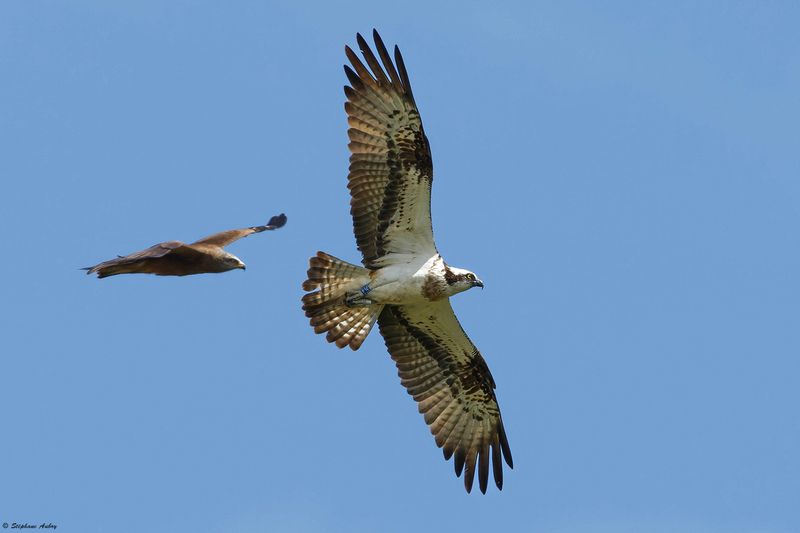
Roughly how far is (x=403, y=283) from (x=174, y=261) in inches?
110

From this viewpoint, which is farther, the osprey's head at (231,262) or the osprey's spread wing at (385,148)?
the osprey's spread wing at (385,148)

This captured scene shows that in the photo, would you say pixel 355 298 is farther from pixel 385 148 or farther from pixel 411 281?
pixel 385 148

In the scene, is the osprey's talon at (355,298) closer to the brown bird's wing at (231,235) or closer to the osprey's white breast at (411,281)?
the osprey's white breast at (411,281)

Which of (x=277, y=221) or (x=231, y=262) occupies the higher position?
(x=277, y=221)

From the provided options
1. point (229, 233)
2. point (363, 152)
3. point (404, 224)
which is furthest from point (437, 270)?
point (229, 233)

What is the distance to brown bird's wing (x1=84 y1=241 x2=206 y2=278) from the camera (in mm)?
12570

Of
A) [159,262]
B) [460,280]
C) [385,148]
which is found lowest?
[159,262]

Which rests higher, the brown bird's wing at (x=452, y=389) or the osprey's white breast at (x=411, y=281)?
the osprey's white breast at (x=411, y=281)

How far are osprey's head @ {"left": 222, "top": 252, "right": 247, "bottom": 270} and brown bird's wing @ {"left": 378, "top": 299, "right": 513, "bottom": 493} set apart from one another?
2.29 metres

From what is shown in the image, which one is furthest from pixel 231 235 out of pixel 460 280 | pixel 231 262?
pixel 460 280

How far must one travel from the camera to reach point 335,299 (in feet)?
47.9

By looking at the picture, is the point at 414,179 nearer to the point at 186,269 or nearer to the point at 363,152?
the point at 363,152

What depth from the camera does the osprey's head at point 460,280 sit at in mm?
14203

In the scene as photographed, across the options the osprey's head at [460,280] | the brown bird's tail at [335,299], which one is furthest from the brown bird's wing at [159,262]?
the osprey's head at [460,280]
